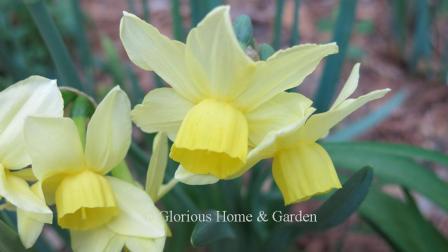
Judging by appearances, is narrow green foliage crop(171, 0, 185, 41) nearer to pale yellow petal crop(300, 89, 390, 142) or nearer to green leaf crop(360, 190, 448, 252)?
green leaf crop(360, 190, 448, 252)

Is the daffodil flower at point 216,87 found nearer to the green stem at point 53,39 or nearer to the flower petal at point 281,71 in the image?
the flower petal at point 281,71

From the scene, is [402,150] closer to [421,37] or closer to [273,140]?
[273,140]

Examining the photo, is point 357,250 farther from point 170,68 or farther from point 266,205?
point 170,68

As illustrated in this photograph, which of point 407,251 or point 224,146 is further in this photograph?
point 407,251

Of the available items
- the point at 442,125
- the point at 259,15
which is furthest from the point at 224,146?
the point at 259,15

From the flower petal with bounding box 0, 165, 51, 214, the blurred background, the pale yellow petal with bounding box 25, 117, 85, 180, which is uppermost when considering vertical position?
the pale yellow petal with bounding box 25, 117, 85, 180

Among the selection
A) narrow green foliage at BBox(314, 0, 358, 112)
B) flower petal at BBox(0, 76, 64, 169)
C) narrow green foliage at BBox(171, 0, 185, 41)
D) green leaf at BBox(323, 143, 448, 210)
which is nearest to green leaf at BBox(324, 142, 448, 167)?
green leaf at BBox(323, 143, 448, 210)
